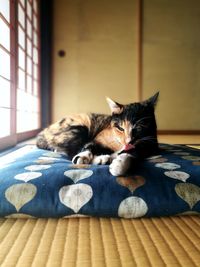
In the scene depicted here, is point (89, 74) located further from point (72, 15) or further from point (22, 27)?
point (22, 27)

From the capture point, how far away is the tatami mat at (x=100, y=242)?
66 cm

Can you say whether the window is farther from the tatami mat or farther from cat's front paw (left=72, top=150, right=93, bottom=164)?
the tatami mat

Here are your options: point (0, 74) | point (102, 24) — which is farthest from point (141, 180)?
point (102, 24)

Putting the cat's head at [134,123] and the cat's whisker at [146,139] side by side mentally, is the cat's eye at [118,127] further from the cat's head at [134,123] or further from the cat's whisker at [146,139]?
the cat's whisker at [146,139]

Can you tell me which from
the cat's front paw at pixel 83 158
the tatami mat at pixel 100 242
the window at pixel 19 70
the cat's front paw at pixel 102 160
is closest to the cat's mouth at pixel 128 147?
the cat's front paw at pixel 102 160

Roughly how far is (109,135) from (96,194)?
834mm

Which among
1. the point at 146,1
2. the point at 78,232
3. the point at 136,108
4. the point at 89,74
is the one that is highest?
the point at 146,1

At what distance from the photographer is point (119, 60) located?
484 centimetres

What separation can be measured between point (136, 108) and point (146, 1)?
12.8 ft

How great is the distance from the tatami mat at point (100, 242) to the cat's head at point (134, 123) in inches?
26.2

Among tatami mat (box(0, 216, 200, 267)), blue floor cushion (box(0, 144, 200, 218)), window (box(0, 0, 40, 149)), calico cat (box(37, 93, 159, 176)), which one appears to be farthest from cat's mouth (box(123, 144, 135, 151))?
window (box(0, 0, 40, 149))

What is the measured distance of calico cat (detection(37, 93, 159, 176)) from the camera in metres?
1.50

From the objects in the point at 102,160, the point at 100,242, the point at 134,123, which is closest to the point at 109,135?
the point at 134,123

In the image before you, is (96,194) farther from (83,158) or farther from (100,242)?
(83,158)
